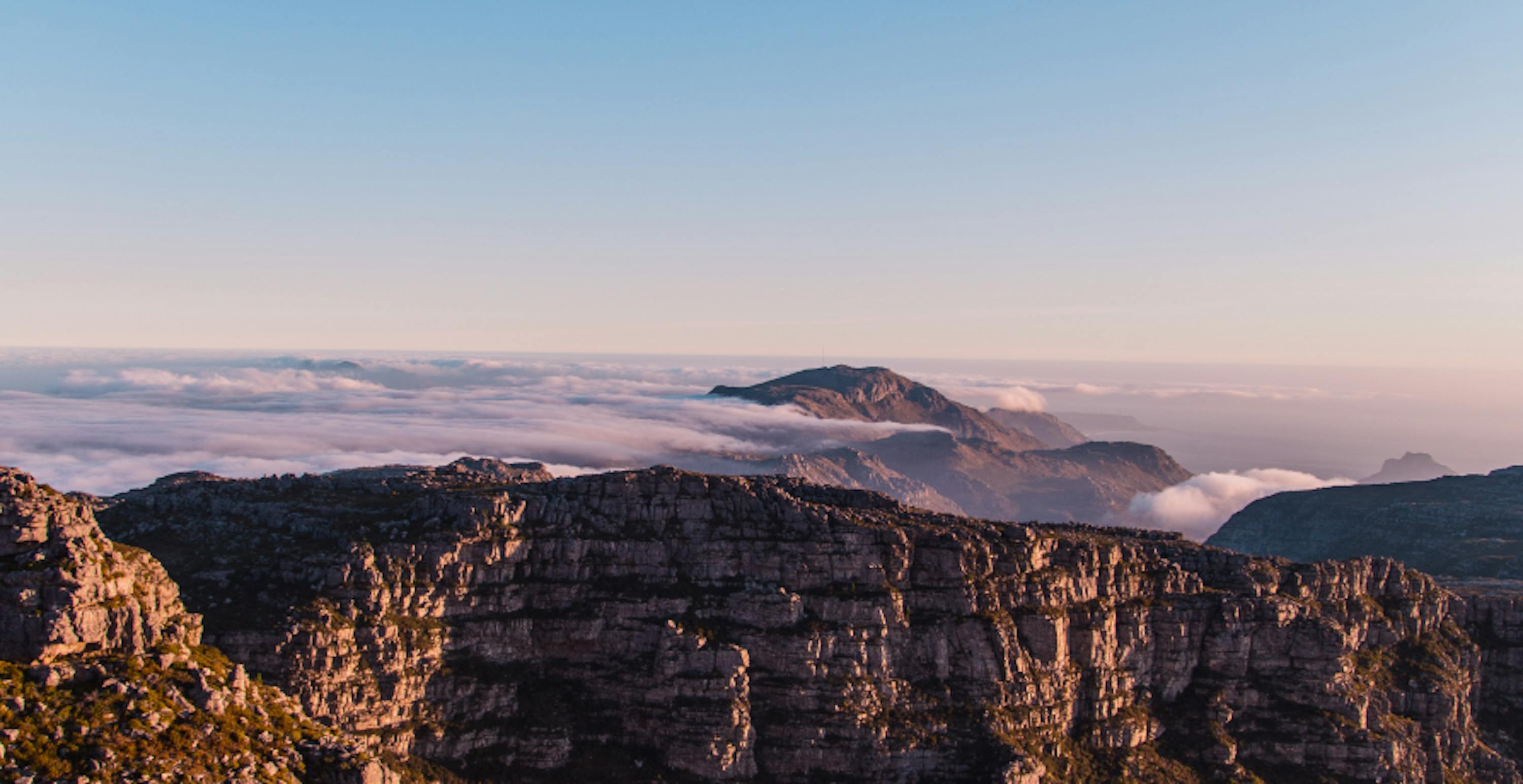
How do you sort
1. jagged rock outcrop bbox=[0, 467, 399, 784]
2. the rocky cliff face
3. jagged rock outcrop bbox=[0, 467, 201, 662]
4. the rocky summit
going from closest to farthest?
jagged rock outcrop bbox=[0, 467, 399, 784]
jagged rock outcrop bbox=[0, 467, 201, 662]
the rocky summit
the rocky cliff face

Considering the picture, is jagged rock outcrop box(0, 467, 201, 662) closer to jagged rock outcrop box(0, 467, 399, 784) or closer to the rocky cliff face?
jagged rock outcrop box(0, 467, 399, 784)

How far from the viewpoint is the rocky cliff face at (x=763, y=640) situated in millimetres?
116938

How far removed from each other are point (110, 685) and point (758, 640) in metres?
70.7

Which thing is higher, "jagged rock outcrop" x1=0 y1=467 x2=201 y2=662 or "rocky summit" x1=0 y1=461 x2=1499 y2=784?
"jagged rock outcrop" x1=0 y1=467 x2=201 y2=662

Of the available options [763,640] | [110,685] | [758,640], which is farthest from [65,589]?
[763,640]

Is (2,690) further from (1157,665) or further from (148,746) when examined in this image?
(1157,665)

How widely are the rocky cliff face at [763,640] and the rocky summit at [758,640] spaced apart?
0.33 m

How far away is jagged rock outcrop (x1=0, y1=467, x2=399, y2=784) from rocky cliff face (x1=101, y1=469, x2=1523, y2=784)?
85.0ft

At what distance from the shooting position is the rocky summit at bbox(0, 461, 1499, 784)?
11625cm

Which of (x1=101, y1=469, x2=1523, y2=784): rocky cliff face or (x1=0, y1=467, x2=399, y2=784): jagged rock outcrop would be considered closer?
(x1=0, y1=467, x2=399, y2=784): jagged rock outcrop

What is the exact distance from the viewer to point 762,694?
12412 centimetres

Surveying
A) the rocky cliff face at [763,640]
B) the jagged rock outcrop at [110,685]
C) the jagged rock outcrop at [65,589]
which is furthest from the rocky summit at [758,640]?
the jagged rock outcrop at [110,685]

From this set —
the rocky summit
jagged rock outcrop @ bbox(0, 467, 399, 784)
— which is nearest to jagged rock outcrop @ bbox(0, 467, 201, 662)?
jagged rock outcrop @ bbox(0, 467, 399, 784)

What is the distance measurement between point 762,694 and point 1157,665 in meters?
60.1
